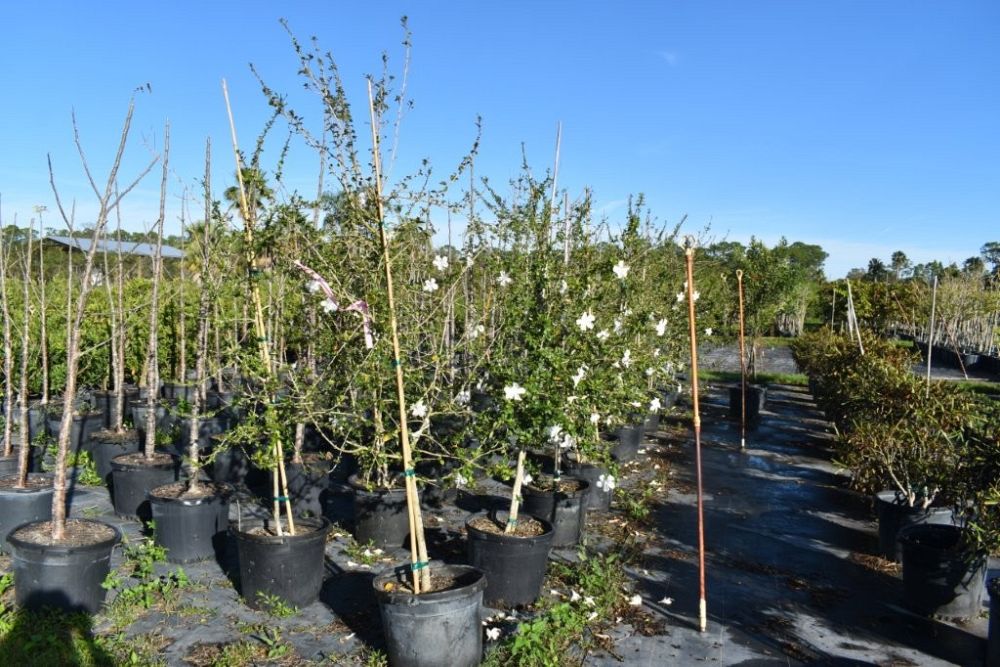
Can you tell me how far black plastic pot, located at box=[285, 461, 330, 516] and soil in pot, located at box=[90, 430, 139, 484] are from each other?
5.88ft

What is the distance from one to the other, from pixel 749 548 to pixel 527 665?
305cm

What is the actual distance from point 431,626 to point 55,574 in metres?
2.22

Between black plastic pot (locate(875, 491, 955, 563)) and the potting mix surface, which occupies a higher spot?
black plastic pot (locate(875, 491, 955, 563))

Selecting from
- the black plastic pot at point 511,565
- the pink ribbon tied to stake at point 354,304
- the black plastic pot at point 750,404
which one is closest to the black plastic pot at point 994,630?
the black plastic pot at point 511,565

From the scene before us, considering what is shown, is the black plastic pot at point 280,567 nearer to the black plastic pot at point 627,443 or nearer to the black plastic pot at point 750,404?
the black plastic pot at point 627,443

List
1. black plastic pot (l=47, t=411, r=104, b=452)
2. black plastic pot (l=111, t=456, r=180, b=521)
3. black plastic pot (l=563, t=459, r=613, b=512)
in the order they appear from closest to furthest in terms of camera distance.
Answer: black plastic pot (l=111, t=456, r=180, b=521) < black plastic pot (l=563, t=459, r=613, b=512) < black plastic pot (l=47, t=411, r=104, b=452)

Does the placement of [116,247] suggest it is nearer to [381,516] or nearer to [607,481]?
[381,516]

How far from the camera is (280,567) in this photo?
4.49 metres

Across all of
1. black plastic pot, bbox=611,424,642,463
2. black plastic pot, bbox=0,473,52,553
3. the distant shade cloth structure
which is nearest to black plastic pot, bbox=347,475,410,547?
black plastic pot, bbox=0,473,52,553

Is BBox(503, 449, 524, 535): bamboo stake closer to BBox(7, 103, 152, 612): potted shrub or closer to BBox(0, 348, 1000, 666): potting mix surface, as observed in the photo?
BBox(0, 348, 1000, 666): potting mix surface

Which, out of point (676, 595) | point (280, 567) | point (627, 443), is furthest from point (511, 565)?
point (627, 443)

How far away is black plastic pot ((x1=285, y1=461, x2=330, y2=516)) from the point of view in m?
6.49

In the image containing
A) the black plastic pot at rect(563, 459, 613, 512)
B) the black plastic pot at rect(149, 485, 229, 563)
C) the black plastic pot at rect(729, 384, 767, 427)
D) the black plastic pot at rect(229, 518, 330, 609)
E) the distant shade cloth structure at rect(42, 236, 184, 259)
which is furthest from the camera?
the black plastic pot at rect(729, 384, 767, 427)

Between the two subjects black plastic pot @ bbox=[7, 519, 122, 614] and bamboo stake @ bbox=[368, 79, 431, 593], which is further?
black plastic pot @ bbox=[7, 519, 122, 614]
